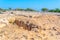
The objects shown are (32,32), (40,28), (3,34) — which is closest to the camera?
(3,34)

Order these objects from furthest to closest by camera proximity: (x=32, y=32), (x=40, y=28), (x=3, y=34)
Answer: (x=40, y=28) < (x=32, y=32) < (x=3, y=34)

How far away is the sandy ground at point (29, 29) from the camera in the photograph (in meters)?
10.1

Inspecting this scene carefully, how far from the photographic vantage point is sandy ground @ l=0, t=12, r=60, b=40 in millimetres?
10117

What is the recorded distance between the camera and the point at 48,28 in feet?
38.9

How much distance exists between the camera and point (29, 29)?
37.8 ft

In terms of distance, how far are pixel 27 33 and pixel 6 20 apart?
1.97 metres

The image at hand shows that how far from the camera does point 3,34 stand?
9.96 m

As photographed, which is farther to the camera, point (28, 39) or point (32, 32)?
point (32, 32)

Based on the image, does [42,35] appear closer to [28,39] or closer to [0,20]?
[28,39]

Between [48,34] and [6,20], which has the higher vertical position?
[6,20]

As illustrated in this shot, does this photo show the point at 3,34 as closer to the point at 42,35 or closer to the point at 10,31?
the point at 10,31

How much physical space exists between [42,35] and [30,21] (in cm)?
157

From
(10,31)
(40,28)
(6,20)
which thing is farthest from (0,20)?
(40,28)

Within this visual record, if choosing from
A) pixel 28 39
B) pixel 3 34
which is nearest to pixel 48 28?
pixel 28 39
